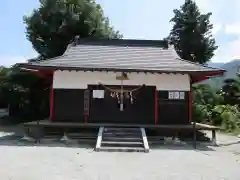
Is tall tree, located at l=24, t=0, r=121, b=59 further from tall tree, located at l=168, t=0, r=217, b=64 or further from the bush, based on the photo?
the bush

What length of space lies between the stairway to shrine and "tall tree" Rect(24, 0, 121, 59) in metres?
11.9

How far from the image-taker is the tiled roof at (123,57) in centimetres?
1389

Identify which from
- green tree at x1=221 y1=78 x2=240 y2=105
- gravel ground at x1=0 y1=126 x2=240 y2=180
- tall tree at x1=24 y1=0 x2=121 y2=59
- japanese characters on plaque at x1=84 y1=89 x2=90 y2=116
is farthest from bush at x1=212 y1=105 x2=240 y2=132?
tall tree at x1=24 y1=0 x2=121 y2=59

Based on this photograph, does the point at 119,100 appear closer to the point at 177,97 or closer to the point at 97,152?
the point at 177,97

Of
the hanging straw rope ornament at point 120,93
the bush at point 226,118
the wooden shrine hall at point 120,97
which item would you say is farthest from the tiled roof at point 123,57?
the bush at point 226,118

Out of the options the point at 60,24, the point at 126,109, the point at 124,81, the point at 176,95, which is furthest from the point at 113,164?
the point at 60,24

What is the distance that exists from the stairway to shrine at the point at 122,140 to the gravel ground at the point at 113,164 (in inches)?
18.4

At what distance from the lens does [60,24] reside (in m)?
23.5

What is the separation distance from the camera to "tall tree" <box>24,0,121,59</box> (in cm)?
2334

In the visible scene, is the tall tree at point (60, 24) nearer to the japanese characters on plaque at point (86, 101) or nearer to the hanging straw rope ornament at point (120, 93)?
the japanese characters on plaque at point (86, 101)

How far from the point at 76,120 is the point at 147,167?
6.67m

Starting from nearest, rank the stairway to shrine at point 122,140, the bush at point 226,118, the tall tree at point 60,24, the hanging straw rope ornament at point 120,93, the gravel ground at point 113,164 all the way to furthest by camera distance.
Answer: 1. the gravel ground at point 113,164
2. the stairway to shrine at point 122,140
3. the hanging straw rope ornament at point 120,93
4. the bush at point 226,118
5. the tall tree at point 60,24

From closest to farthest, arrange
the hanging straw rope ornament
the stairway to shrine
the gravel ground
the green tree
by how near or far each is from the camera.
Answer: the gravel ground, the stairway to shrine, the hanging straw rope ornament, the green tree

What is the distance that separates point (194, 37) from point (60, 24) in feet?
35.7
